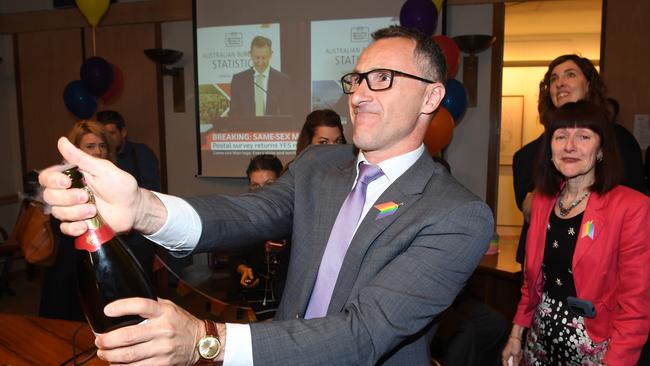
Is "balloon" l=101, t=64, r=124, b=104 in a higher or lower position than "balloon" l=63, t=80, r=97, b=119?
higher

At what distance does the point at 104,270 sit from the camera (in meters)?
0.71

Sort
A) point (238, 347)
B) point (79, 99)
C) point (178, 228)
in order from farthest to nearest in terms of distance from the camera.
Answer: point (79, 99)
point (178, 228)
point (238, 347)

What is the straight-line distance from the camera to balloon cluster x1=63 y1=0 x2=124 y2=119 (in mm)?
4551

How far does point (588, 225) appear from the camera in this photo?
5.68ft

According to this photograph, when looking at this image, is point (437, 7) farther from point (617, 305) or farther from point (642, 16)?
point (617, 305)

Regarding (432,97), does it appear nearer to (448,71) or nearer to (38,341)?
(38,341)

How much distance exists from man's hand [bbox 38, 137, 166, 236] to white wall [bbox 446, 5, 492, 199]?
13.2 ft

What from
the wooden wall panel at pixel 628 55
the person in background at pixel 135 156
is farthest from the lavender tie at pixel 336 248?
the wooden wall panel at pixel 628 55

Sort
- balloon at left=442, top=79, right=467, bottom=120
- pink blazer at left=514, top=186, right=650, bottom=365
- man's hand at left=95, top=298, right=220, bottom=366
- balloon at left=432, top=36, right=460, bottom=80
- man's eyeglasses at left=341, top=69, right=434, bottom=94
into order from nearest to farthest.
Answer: man's hand at left=95, top=298, right=220, bottom=366, man's eyeglasses at left=341, top=69, right=434, bottom=94, pink blazer at left=514, top=186, right=650, bottom=365, balloon at left=432, top=36, right=460, bottom=80, balloon at left=442, top=79, right=467, bottom=120

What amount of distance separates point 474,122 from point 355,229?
3728 millimetres

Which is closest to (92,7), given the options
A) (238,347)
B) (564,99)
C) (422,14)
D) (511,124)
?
(422,14)

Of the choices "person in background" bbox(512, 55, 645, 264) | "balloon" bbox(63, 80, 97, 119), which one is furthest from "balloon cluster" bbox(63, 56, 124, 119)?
"person in background" bbox(512, 55, 645, 264)

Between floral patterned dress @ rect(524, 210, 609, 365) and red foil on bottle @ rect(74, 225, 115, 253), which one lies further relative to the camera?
floral patterned dress @ rect(524, 210, 609, 365)

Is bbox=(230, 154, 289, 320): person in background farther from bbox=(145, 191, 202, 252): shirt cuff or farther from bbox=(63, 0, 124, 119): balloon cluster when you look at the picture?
bbox=(63, 0, 124, 119): balloon cluster
